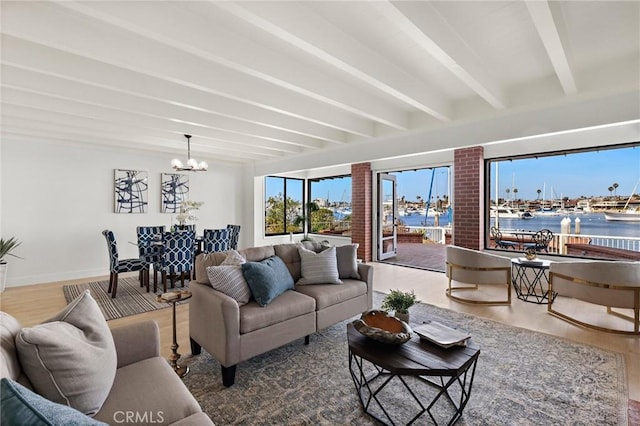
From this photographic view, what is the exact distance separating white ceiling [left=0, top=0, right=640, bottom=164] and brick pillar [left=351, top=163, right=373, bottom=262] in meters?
2.44

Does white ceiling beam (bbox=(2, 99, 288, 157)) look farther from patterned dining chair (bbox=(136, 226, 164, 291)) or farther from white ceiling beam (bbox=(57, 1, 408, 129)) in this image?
white ceiling beam (bbox=(57, 1, 408, 129))

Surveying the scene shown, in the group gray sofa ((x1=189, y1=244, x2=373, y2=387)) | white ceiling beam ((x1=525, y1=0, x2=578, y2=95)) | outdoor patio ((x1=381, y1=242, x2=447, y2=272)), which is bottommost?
outdoor patio ((x1=381, y1=242, x2=447, y2=272))

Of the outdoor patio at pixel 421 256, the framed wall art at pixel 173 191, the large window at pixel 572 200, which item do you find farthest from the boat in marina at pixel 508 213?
the framed wall art at pixel 173 191

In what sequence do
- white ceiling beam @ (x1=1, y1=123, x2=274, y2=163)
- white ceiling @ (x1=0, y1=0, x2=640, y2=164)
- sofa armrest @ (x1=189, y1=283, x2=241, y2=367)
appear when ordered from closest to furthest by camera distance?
white ceiling @ (x1=0, y1=0, x2=640, y2=164)
sofa armrest @ (x1=189, y1=283, x2=241, y2=367)
white ceiling beam @ (x1=1, y1=123, x2=274, y2=163)

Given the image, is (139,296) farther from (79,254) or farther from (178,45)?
(178,45)

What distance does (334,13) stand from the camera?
Answer: 2.19m

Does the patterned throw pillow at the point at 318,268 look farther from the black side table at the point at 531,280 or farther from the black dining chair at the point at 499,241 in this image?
the black dining chair at the point at 499,241

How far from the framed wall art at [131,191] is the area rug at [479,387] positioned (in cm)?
474

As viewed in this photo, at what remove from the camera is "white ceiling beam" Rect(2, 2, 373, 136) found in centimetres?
209

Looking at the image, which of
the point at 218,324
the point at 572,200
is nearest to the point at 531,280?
the point at 572,200

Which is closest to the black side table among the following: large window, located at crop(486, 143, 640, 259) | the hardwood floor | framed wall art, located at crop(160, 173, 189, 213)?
the hardwood floor

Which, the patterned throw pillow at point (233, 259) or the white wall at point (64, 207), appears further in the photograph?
the white wall at point (64, 207)

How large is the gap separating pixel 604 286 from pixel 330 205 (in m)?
6.17

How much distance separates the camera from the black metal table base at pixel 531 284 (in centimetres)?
427
